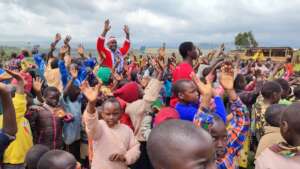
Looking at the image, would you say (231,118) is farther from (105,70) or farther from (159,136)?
(105,70)

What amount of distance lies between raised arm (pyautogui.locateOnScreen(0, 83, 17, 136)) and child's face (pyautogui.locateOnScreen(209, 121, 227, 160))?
161cm

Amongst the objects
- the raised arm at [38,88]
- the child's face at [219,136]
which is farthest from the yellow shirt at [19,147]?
the child's face at [219,136]

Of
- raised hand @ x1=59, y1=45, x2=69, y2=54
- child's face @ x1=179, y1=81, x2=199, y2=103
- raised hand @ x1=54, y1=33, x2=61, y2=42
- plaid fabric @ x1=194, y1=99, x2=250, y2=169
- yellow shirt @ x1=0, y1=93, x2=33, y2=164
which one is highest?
raised hand @ x1=54, y1=33, x2=61, y2=42

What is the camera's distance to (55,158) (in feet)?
9.26

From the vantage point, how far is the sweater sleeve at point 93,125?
128 inches

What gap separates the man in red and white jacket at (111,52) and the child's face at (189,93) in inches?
144

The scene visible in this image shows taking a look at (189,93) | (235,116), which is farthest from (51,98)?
(235,116)

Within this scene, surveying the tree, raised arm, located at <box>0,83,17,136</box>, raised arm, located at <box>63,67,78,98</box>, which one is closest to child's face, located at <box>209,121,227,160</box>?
raised arm, located at <box>0,83,17,136</box>

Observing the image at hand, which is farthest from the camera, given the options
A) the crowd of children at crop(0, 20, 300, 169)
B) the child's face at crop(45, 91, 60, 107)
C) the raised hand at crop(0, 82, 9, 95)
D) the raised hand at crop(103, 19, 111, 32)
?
the raised hand at crop(103, 19, 111, 32)

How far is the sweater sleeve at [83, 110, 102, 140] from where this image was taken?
10.7ft

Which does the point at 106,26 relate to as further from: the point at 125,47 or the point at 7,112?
the point at 7,112

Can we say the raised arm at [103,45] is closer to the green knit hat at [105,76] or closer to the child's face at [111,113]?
the green knit hat at [105,76]

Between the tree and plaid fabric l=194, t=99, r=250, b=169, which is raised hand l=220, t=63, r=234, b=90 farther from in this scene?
the tree

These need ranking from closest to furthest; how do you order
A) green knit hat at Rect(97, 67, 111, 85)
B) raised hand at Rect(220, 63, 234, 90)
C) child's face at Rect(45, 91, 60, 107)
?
raised hand at Rect(220, 63, 234, 90)
child's face at Rect(45, 91, 60, 107)
green knit hat at Rect(97, 67, 111, 85)
